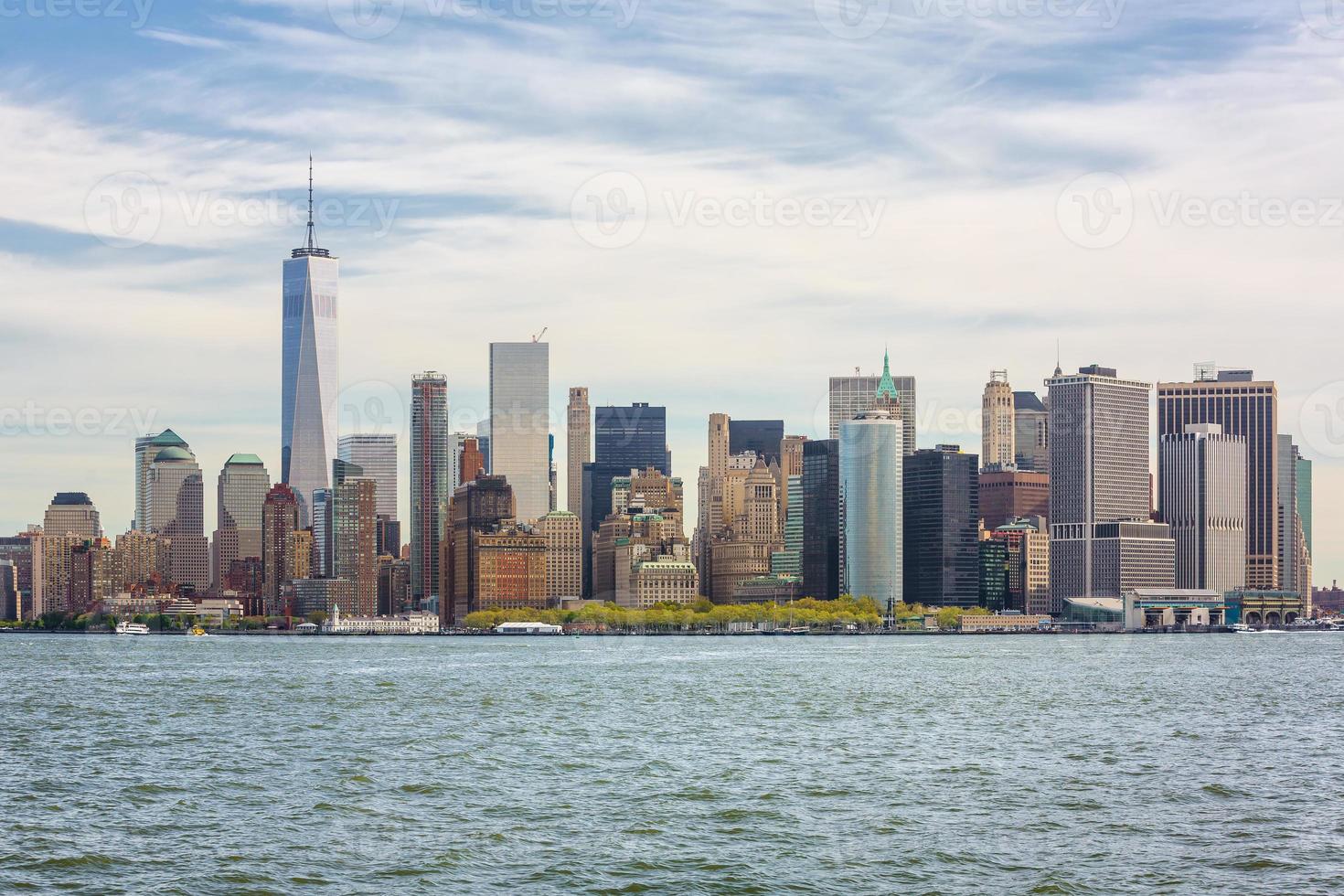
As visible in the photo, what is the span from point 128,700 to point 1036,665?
86173 millimetres

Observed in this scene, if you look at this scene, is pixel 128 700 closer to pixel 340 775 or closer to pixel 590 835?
pixel 340 775

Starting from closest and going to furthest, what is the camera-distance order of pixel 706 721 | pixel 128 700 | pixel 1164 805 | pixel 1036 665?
pixel 1164 805, pixel 706 721, pixel 128 700, pixel 1036 665

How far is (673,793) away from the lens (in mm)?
54375

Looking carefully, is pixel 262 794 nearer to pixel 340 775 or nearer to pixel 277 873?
pixel 340 775

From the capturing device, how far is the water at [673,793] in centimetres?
4141

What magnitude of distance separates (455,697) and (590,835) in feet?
179

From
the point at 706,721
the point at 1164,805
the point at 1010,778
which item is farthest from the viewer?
the point at 706,721

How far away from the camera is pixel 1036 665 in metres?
157

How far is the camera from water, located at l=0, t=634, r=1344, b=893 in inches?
1630

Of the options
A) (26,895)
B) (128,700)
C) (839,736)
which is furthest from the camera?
(128,700)

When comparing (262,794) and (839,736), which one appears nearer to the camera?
(262,794)

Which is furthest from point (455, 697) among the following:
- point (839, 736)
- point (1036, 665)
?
point (1036, 665)

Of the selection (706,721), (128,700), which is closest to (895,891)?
(706,721)

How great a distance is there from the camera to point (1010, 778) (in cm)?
5703
